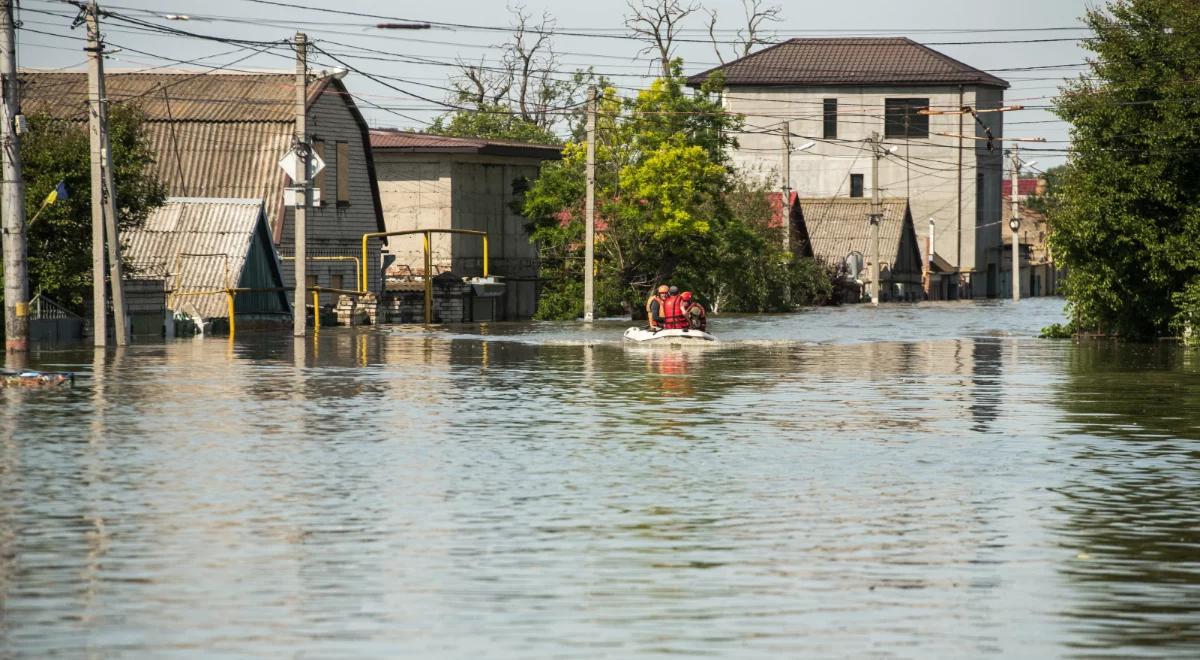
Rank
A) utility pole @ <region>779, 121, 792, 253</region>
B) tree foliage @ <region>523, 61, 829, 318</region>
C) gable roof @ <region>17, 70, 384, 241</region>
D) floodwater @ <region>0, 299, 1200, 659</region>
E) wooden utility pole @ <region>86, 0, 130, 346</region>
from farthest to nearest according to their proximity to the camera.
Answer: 1. utility pole @ <region>779, 121, 792, 253</region>
2. tree foliage @ <region>523, 61, 829, 318</region>
3. gable roof @ <region>17, 70, 384, 241</region>
4. wooden utility pole @ <region>86, 0, 130, 346</region>
5. floodwater @ <region>0, 299, 1200, 659</region>

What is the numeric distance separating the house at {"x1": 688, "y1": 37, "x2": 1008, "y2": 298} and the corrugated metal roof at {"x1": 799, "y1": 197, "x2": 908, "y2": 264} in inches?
217

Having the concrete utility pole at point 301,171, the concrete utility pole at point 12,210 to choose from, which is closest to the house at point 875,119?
the concrete utility pole at point 301,171

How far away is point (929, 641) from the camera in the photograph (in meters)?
9.32

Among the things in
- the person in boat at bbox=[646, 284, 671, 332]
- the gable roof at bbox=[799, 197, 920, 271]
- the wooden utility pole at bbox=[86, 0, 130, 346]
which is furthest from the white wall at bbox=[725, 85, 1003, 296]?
the wooden utility pole at bbox=[86, 0, 130, 346]

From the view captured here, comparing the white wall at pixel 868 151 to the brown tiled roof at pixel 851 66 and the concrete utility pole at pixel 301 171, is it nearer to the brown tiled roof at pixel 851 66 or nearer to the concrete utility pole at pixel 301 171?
the brown tiled roof at pixel 851 66

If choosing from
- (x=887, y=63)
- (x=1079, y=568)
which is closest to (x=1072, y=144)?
(x=1079, y=568)

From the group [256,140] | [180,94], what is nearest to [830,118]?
[180,94]

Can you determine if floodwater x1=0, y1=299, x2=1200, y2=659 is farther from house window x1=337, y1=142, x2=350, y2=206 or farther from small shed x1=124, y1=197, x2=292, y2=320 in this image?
house window x1=337, y1=142, x2=350, y2=206

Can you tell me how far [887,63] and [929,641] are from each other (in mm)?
104202

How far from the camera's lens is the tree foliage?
220 ft

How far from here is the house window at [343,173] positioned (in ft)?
215

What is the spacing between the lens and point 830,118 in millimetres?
110812

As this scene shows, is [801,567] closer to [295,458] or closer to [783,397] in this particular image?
[295,458]

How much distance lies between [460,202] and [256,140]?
42.5 ft
